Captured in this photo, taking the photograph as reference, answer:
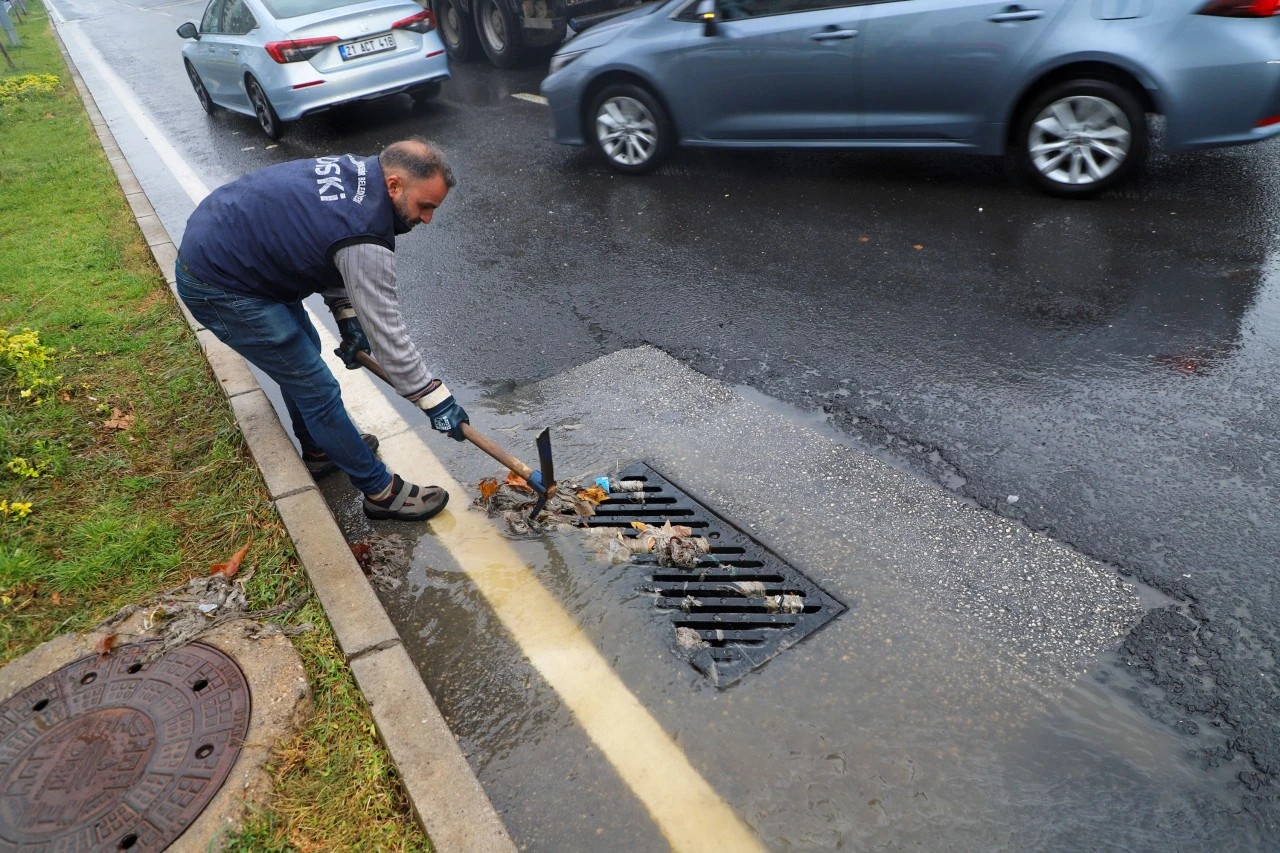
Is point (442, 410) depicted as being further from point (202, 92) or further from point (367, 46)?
point (202, 92)

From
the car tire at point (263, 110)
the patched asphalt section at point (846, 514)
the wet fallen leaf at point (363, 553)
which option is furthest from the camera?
the car tire at point (263, 110)

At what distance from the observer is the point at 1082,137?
5.41m

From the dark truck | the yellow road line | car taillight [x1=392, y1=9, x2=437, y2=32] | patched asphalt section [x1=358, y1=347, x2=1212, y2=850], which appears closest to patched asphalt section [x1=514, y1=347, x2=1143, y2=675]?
patched asphalt section [x1=358, y1=347, x2=1212, y2=850]

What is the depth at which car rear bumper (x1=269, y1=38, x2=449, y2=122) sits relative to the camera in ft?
29.3

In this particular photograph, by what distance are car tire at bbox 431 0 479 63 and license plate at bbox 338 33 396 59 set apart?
8.83 ft

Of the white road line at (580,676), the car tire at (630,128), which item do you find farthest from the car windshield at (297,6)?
the white road line at (580,676)

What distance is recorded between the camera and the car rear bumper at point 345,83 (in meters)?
8.93

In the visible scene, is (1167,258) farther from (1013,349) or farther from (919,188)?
(919,188)

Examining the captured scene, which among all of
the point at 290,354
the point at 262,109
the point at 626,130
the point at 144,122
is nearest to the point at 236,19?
the point at 262,109

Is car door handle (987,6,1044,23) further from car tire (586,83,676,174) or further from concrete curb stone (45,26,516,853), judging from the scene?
concrete curb stone (45,26,516,853)

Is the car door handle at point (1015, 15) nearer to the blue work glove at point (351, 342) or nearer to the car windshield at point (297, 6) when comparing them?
the blue work glove at point (351, 342)

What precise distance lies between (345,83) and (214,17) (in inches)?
111

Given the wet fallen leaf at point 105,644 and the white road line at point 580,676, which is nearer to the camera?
the white road line at point 580,676

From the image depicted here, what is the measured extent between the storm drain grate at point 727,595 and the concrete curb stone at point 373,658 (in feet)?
2.73
